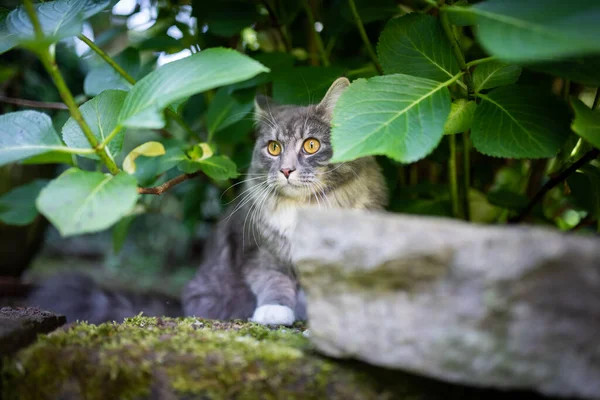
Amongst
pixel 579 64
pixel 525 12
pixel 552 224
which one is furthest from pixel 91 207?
pixel 552 224

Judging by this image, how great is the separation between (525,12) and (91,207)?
3.06 feet

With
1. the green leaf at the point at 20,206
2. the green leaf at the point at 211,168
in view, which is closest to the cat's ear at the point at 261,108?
the green leaf at the point at 211,168

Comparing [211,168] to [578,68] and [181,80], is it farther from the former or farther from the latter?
[578,68]

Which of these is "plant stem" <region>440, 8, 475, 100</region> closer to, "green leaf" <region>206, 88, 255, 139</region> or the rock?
"green leaf" <region>206, 88, 255, 139</region>

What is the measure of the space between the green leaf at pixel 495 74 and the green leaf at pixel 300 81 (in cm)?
52

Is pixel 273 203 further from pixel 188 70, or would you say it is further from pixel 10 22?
pixel 10 22

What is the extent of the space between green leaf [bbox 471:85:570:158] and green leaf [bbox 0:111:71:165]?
1.04 m

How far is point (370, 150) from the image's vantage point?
1.03 metres

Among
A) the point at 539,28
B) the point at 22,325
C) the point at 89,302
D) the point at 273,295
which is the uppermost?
the point at 539,28

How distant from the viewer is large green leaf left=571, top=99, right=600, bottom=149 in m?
1.06

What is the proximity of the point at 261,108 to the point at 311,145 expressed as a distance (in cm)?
35

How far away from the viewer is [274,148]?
1.93 metres

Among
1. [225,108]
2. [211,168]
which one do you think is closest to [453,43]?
[211,168]

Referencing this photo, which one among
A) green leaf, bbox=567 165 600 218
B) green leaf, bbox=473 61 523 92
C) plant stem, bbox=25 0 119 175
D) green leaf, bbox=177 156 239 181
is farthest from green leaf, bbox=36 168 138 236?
green leaf, bbox=567 165 600 218
